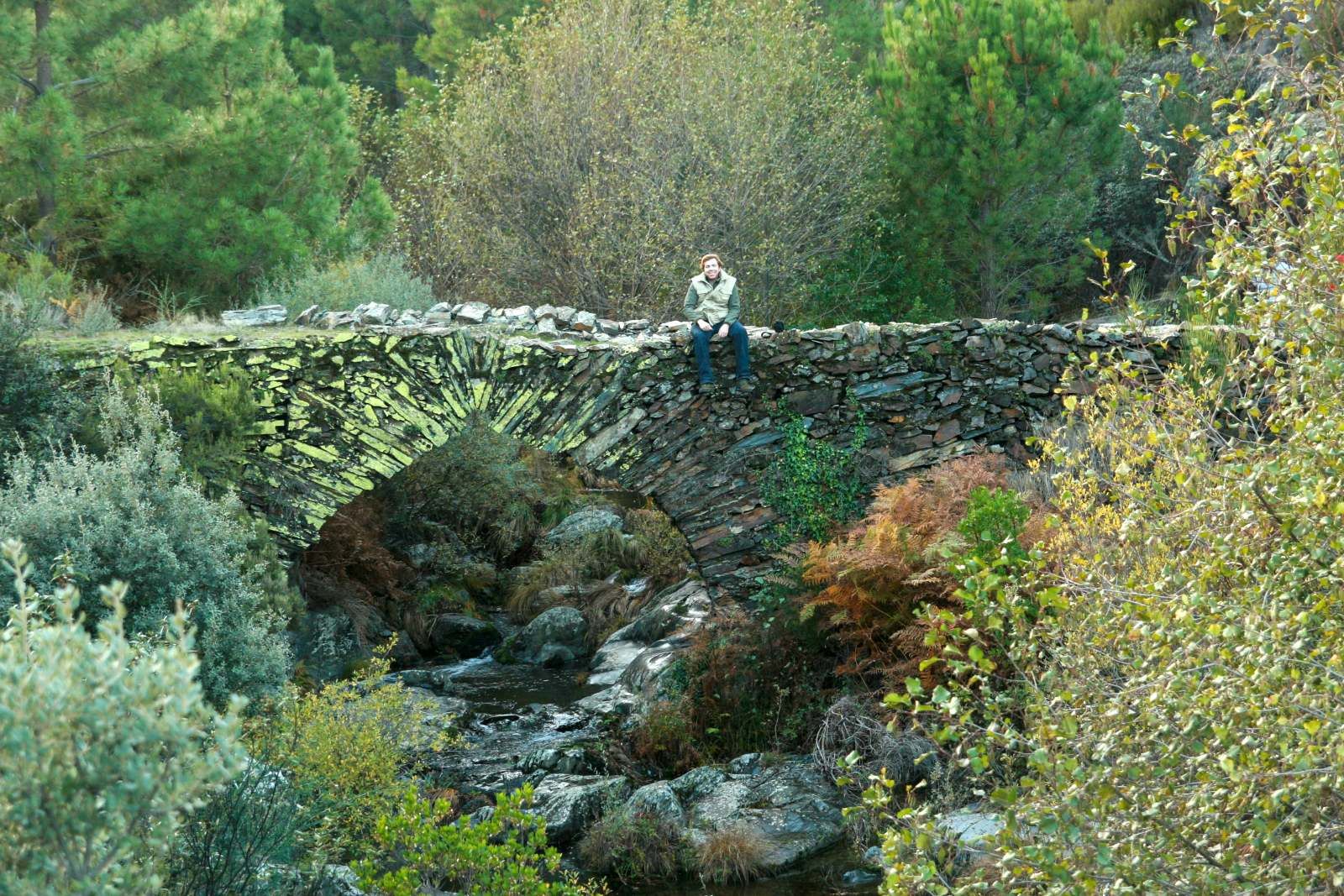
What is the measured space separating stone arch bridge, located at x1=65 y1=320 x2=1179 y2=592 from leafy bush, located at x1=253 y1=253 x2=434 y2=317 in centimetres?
174

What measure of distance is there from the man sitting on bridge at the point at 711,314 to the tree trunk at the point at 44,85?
Result: 20.3 ft

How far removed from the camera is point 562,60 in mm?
16594

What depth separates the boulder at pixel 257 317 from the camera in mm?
10930

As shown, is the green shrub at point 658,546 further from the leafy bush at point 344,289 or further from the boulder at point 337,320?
the boulder at point 337,320

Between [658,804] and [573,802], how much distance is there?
61cm

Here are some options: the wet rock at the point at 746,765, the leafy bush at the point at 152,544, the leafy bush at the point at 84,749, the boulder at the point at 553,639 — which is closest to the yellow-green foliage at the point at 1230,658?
the leafy bush at the point at 84,749

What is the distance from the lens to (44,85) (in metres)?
12.8

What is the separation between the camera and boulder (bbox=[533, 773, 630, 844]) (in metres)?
9.33

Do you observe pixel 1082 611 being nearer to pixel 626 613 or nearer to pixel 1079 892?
pixel 1079 892

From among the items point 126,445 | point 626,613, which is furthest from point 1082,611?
point 626,613

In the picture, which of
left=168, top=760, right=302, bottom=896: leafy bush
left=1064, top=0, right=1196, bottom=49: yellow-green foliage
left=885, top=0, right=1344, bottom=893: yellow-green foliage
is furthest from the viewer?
left=1064, top=0, right=1196, bottom=49: yellow-green foliage

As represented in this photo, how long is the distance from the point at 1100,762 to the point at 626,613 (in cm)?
1141

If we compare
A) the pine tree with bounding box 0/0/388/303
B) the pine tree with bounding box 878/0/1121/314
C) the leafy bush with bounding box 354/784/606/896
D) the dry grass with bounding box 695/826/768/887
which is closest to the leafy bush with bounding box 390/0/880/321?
the pine tree with bounding box 878/0/1121/314

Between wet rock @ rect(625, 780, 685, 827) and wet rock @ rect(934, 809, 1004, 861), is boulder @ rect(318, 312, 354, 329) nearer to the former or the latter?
wet rock @ rect(625, 780, 685, 827)
